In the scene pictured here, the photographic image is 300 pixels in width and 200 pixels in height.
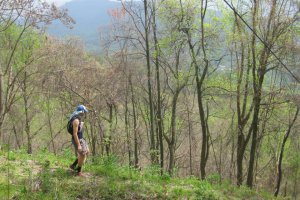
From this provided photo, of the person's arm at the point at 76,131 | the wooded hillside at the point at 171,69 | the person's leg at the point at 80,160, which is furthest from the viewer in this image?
the wooded hillside at the point at 171,69

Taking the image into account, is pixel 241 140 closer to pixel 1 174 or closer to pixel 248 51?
pixel 248 51

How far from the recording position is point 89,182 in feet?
28.9

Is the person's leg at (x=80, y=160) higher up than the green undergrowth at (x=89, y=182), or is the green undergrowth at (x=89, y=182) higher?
the person's leg at (x=80, y=160)

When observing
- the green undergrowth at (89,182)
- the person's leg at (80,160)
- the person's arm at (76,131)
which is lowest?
the green undergrowth at (89,182)

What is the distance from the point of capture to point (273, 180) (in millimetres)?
34906

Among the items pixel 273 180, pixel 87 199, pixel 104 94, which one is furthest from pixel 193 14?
pixel 273 180

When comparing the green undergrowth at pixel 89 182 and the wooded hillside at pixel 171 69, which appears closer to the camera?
the green undergrowth at pixel 89 182

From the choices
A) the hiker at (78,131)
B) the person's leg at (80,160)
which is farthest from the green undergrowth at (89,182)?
the hiker at (78,131)

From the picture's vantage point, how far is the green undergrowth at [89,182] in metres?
7.92

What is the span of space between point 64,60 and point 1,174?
15.7 metres

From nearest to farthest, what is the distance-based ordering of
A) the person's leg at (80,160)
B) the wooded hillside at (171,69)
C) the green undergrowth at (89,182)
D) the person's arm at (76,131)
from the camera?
the green undergrowth at (89,182), the person's arm at (76,131), the person's leg at (80,160), the wooded hillside at (171,69)

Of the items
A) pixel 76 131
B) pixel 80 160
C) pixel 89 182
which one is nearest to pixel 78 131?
pixel 76 131

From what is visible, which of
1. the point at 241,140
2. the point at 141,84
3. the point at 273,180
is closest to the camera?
the point at 241,140

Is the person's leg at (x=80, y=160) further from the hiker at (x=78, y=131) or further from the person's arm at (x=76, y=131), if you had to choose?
the person's arm at (x=76, y=131)
